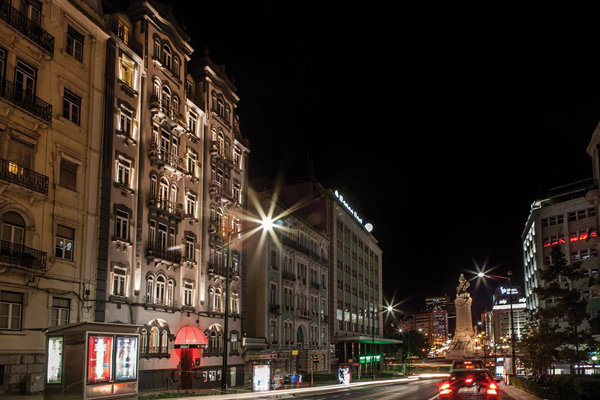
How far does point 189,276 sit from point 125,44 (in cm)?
1690

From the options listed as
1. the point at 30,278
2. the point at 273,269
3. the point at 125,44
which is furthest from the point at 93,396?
the point at 273,269

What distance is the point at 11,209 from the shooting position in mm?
28266

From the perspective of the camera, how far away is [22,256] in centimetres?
2805

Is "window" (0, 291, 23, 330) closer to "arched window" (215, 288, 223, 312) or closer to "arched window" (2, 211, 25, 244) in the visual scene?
"arched window" (2, 211, 25, 244)

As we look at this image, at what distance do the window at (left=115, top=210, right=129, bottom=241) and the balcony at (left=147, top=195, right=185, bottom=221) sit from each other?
2.54 meters

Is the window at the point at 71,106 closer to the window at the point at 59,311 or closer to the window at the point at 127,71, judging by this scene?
the window at the point at 127,71

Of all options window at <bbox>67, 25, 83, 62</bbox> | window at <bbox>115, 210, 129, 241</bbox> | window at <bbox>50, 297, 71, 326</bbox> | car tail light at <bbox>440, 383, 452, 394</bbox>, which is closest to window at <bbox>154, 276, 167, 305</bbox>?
window at <bbox>115, 210, 129, 241</bbox>

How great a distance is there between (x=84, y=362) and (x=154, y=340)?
18.4m

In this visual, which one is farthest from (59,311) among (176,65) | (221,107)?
(221,107)

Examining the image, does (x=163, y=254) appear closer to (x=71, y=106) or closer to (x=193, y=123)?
(x=71, y=106)

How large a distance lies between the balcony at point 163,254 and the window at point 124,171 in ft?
14.5

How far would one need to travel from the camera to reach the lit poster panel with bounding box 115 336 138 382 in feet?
75.5

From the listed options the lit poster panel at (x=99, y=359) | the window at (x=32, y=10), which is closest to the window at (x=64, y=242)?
the lit poster panel at (x=99, y=359)

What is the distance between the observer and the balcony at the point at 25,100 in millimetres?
28344
